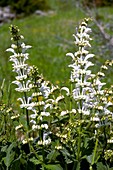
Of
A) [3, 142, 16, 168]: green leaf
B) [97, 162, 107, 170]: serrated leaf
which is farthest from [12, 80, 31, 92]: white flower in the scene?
[97, 162, 107, 170]: serrated leaf

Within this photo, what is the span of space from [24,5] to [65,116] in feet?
58.0

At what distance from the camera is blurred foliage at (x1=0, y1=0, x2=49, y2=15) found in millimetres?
20078

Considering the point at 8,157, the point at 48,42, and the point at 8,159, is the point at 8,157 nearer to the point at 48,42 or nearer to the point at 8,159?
the point at 8,159

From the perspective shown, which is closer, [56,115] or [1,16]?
[56,115]

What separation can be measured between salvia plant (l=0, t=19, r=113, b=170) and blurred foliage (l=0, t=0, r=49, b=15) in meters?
17.1

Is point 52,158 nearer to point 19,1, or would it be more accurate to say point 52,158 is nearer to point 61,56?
point 61,56

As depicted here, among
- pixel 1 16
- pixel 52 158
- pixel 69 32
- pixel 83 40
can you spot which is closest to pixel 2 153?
pixel 52 158

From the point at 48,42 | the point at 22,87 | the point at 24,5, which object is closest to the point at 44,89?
the point at 22,87

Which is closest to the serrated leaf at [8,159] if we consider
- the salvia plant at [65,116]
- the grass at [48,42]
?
the salvia plant at [65,116]

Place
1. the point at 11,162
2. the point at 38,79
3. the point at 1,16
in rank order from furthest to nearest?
the point at 1,16 < the point at 11,162 < the point at 38,79

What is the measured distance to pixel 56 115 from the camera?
3098 mm

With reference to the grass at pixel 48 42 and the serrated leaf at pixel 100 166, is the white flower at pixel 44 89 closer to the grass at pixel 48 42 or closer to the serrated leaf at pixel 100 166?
the serrated leaf at pixel 100 166

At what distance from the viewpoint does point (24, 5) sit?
20.5m

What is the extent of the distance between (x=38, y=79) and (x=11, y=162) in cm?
54
